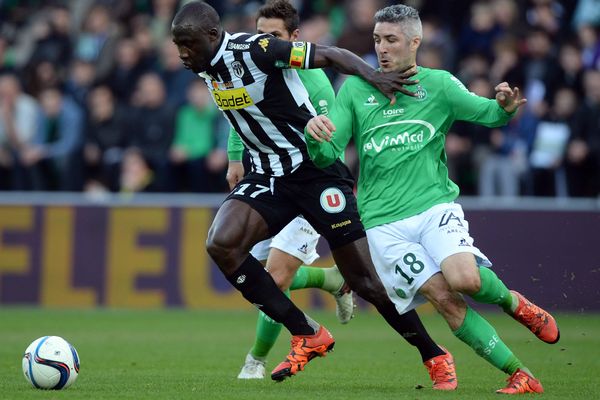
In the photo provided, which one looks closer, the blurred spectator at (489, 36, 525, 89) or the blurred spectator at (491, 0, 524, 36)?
the blurred spectator at (489, 36, 525, 89)

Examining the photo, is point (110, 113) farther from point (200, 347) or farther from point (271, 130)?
point (271, 130)

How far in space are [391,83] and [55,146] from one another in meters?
10.6

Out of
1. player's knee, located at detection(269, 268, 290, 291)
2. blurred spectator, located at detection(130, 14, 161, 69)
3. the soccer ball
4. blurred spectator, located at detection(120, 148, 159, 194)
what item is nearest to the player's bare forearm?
player's knee, located at detection(269, 268, 290, 291)

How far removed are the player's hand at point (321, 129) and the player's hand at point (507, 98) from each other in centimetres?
106

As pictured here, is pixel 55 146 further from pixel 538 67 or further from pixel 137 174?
pixel 538 67

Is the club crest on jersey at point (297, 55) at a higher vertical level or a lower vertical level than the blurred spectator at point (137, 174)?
higher

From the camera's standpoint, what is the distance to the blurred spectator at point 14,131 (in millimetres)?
17828

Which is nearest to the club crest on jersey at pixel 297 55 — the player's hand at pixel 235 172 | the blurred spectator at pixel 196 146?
the player's hand at pixel 235 172

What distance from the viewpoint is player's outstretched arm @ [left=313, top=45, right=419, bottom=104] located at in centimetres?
795

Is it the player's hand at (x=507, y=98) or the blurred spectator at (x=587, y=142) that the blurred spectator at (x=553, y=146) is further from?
the player's hand at (x=507, y=98)

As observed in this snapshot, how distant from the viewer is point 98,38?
1977 cm

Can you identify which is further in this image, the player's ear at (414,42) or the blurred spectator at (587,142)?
the blurred spectator at (587,142)

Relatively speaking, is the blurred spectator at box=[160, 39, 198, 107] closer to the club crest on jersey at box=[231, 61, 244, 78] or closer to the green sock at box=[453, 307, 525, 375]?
the club crest on jersey at box=[231, 61, 244, 78]

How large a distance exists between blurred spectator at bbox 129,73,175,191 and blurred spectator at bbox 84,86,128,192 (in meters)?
0.24
